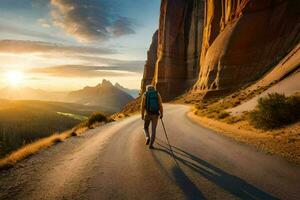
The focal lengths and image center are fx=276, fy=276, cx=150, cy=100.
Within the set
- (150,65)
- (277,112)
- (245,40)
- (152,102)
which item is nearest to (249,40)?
(245,40)

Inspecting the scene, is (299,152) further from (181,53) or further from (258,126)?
(181,53)

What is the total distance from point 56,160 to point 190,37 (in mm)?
95546

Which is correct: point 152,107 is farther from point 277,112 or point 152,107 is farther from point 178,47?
point 178,47

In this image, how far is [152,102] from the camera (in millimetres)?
10383

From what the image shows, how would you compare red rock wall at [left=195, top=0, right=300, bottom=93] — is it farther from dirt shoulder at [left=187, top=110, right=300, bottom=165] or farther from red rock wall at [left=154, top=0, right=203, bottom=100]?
Answer: red rock wall at [left=154, top=0, right=203, bottom=100]

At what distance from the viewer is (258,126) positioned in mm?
13820

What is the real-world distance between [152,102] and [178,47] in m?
92.3

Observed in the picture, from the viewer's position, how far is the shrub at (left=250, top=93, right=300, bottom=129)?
517 inches

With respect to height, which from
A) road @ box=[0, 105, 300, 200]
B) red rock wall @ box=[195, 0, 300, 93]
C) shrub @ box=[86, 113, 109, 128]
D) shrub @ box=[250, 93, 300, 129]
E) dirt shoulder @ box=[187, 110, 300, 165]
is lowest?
shrub @ box=[86, 113, 109, 128]

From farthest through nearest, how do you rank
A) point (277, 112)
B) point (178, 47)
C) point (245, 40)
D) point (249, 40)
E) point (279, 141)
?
1. point (178, 47)
2. point (245, 40)
3. point (249, 40)
4. point (277, 112)
5. point (279, 141)

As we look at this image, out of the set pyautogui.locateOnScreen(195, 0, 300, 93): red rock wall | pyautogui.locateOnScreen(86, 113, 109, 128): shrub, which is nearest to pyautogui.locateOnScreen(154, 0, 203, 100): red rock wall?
pyautogui.locateOnScreen(195, 0, 300, 93): red rock wall

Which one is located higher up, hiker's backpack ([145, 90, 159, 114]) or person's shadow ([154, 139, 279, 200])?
hiker's backpack ([145, 90, 159, 114])

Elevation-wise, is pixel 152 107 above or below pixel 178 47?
below

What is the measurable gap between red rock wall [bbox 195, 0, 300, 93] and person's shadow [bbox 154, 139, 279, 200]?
4011 cm
